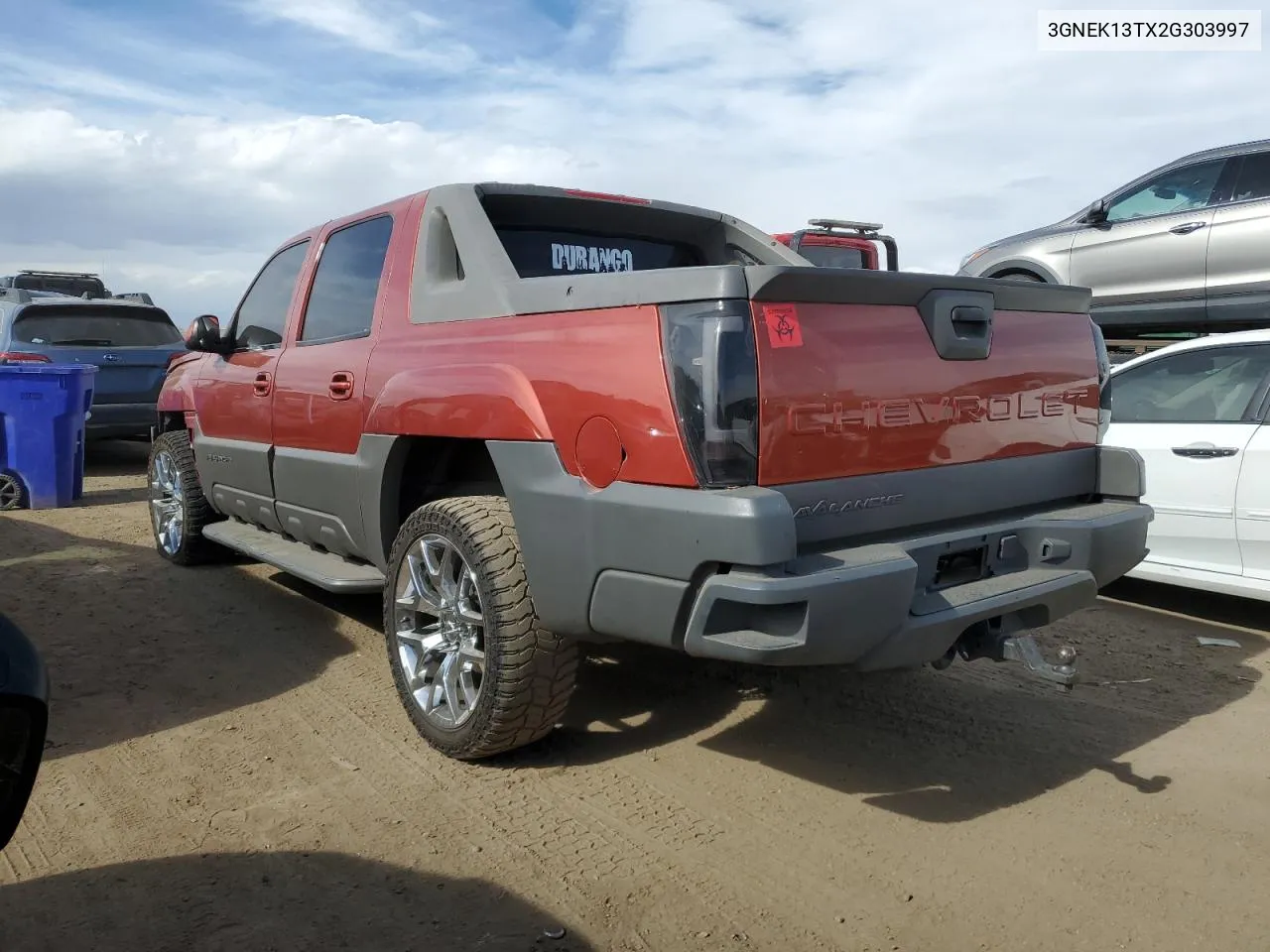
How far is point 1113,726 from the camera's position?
3910 millimetres

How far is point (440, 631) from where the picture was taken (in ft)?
11.6

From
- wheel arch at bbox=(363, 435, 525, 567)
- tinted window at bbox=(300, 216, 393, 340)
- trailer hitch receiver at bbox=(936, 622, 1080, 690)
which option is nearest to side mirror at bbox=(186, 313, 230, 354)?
tinted window at bbox=(300, 216, 393, 340)

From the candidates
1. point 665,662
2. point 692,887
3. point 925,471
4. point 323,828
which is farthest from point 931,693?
point 323,828

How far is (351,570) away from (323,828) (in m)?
1.41

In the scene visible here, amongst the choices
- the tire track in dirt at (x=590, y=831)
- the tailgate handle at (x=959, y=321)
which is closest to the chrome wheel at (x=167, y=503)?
the tire track in dirt at (x=590, y=831)

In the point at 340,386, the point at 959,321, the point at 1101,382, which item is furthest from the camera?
the point at 340,386

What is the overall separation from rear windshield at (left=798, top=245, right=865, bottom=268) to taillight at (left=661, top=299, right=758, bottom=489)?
9492mm

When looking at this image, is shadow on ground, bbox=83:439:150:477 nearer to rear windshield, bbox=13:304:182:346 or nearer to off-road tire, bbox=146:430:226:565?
rear windshield, bbox=13:304:182:346

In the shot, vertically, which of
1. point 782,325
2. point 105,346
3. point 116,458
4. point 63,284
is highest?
point 63,284

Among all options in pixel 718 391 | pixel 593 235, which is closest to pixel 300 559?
pixel 593 235

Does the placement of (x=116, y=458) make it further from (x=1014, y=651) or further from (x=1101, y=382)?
(x=1014, y=651)

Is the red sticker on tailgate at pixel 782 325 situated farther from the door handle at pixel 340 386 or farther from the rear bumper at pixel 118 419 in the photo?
the rear bumper at pixel 118 419

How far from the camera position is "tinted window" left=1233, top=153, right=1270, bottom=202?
702 cm

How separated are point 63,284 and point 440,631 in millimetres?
15808
